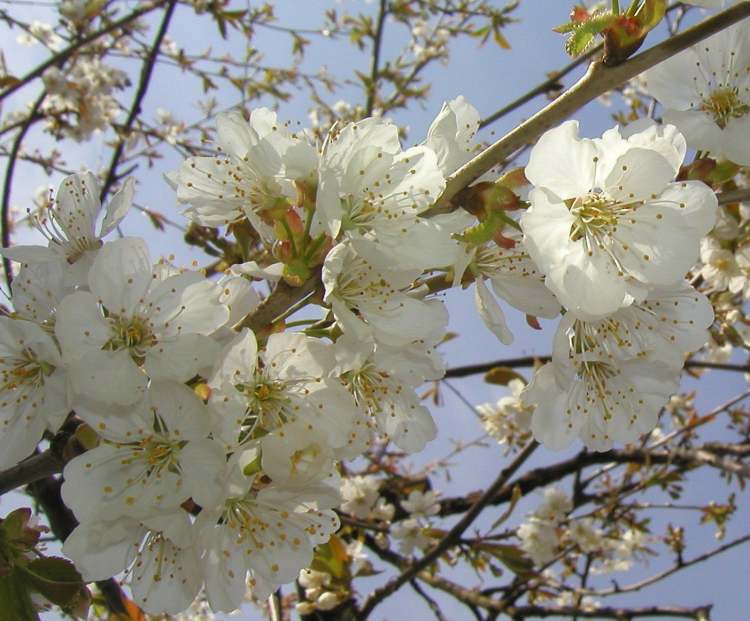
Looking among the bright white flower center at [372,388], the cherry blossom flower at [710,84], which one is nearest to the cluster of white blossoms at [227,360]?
the bright white flower center at [372,388]

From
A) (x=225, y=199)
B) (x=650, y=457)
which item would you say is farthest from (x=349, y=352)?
(x=650, y=457)

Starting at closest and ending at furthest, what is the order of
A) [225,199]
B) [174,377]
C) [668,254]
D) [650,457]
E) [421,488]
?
[174,377]
[668,254]
[225,199]
[650,457]
[421,488]

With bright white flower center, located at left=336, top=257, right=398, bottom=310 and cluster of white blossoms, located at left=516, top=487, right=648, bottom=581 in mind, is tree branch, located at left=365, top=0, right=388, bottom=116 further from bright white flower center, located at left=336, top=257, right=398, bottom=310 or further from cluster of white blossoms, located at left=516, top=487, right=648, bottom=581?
→ bright white flower center, located at left=336, top=257, right=398, bottom=310

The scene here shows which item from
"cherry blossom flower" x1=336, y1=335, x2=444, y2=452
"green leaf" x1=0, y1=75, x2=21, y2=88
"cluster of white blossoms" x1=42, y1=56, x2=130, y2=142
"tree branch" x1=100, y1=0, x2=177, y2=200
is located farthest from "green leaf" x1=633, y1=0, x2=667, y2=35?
"cluster of white blossoms" x1=42, y1=56, x2=130, y2=142

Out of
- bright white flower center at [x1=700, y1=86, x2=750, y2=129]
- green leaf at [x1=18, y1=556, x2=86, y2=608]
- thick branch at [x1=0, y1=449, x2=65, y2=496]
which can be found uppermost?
bright white flower center at [x1=700, y1=86, x2=750, y2=129]

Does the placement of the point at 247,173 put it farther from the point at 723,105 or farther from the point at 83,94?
the point at 83,94

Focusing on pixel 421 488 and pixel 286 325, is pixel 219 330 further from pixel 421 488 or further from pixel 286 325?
pixel 421 488
